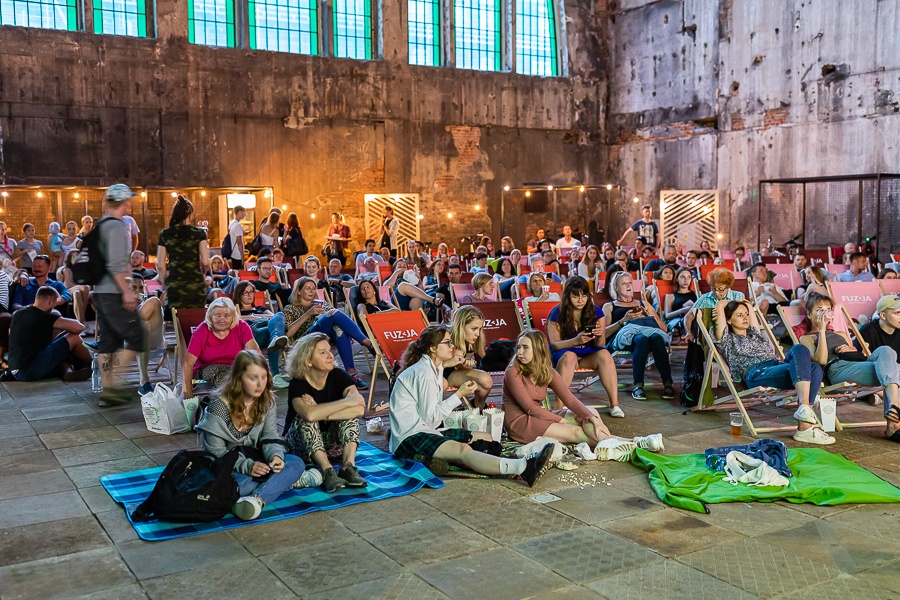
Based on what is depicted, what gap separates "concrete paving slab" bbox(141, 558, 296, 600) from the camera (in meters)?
4.11

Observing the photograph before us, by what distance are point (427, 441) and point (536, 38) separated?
19.7 meters

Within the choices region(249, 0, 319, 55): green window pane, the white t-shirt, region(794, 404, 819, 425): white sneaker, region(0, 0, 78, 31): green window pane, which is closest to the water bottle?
region(794, 404, 819, 425): white sneaker

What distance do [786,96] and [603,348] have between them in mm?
15140

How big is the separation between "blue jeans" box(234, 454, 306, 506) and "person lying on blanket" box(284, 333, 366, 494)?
31cm

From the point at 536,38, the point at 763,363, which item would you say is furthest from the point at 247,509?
the point at 536,38

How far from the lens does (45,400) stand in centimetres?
849

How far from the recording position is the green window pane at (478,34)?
23031mm

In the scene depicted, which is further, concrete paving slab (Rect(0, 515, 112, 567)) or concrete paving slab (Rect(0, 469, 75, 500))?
concrete paving slab (Rect(0, 469, 75, 500))

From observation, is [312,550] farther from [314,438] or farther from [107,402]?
[107,402]

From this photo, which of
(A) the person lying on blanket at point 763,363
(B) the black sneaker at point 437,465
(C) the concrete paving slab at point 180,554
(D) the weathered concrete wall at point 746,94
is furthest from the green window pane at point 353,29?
(C) the concrete paving slab at point 180,554

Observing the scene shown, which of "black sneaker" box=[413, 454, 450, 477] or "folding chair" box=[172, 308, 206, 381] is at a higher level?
"folding chair" box=[172, 308, 206, 381]

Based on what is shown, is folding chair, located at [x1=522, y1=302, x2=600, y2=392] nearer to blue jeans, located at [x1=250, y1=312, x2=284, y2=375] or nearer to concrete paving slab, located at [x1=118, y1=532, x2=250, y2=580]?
blue jeans, located at [x1=250, y1=312, x2=284, y2=375]

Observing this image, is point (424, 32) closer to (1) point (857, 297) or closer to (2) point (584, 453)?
(1) point (857, 297)

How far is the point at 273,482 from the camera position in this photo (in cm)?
529
